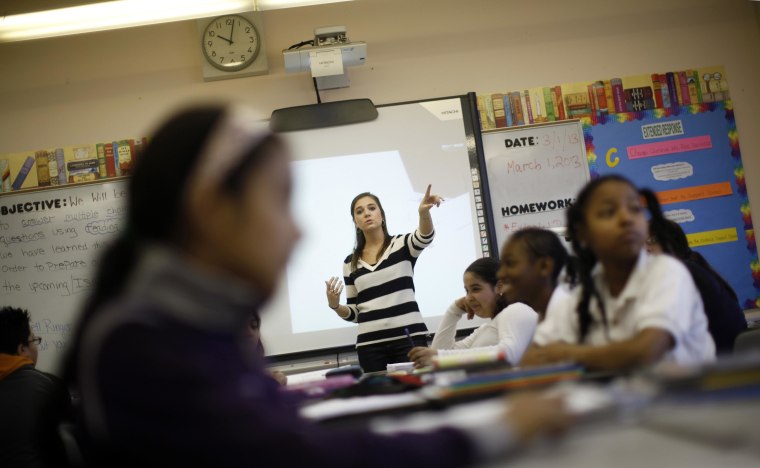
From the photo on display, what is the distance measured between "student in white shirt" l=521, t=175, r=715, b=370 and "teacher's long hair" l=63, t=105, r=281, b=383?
0.76 m

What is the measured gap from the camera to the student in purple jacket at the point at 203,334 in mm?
687

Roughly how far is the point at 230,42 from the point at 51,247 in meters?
1.63

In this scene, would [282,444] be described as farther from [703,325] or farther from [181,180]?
[703,325]

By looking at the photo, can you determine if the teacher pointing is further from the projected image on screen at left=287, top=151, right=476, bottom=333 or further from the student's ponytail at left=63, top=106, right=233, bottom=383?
the student's ponytail at left=63, top=106, right=233, bottom=383

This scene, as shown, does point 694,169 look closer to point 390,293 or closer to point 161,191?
point 390,293

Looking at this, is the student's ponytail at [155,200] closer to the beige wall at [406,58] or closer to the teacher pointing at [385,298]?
the teacher pointing at [385,298]

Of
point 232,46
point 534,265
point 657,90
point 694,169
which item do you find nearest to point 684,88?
point 657,90

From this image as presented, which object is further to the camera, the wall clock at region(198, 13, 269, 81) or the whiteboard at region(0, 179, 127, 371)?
the wall clock at region(198, 13, 269, 81)

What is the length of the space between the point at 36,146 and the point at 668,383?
4.68 meters

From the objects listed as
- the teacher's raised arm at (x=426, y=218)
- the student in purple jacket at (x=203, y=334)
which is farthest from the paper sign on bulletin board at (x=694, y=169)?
the student in purple jacket at (x=203, y=334)

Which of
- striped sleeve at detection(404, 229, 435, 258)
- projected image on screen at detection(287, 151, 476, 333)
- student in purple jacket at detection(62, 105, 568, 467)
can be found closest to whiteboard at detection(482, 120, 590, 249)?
projected image on screen at detection(287, 151, 476, 333)

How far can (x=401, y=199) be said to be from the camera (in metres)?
4.59

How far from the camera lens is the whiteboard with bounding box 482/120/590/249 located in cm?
460

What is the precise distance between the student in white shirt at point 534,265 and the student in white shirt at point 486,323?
0.18 m
